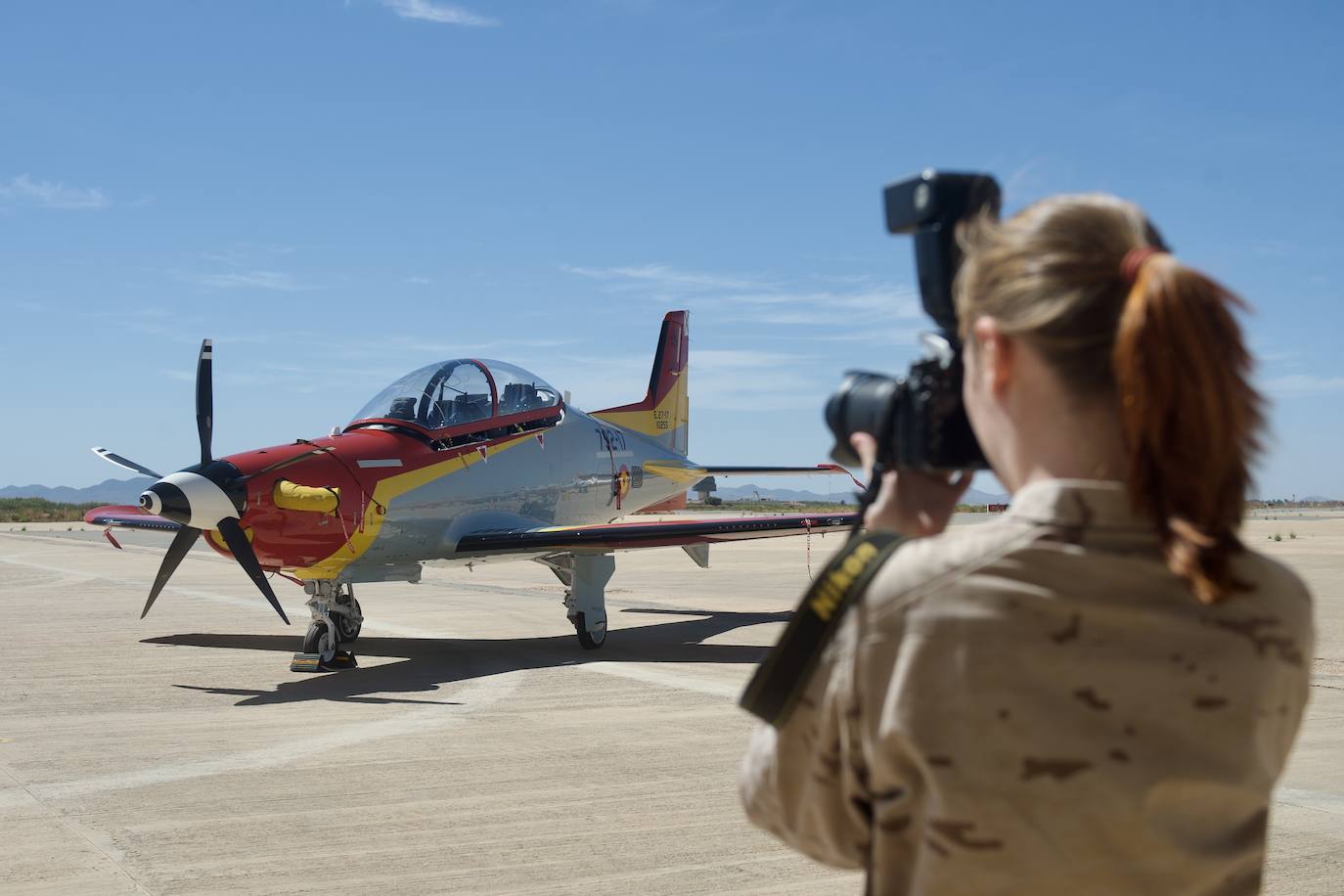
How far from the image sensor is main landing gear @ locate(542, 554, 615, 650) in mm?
13109

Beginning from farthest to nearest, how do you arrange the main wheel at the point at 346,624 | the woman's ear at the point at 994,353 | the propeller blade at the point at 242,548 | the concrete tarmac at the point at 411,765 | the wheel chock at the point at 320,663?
the main wheel at the point at 346,624 < the wheel chock at the point at 320,663 < the propeller blade at the point at 242,548 < the concrete tarmac at the point at 411,765 < the woman's ear at the point at 994,353

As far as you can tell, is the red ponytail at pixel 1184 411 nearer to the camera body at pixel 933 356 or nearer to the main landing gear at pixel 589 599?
the camera body at pixel 933 356

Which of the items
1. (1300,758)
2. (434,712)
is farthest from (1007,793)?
(434,712)

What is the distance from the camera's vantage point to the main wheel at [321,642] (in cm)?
1168

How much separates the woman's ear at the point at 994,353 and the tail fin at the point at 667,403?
672 inches

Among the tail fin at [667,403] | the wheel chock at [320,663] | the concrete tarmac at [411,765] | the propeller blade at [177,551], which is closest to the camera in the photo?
the concrete tarmac at [411,765]

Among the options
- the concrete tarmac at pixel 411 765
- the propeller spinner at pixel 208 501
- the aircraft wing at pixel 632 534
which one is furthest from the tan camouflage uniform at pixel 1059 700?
the aircraft wing at pixel 632 534

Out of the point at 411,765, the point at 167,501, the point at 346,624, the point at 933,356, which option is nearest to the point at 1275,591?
the point at 933,356

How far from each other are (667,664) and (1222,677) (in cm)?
1073

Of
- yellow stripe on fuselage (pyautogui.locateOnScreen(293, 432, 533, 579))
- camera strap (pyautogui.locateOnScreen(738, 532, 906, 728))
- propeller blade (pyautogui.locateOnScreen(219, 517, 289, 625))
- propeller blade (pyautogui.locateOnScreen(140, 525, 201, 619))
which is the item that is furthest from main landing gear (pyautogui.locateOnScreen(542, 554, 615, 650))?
camera strap (pyautogui.locateOnScreen(738, 532, 906, 728))

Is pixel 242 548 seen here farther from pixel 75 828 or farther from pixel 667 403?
pixel 667 403

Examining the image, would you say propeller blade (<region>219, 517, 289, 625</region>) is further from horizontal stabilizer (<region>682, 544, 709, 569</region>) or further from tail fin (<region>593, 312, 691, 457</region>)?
tail fin (<region>593, 312, 691, 457</region>)

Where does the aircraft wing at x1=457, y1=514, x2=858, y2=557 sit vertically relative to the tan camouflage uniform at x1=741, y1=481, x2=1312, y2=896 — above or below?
below

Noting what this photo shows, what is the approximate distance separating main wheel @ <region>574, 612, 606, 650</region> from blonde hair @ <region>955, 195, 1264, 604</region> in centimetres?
1194
